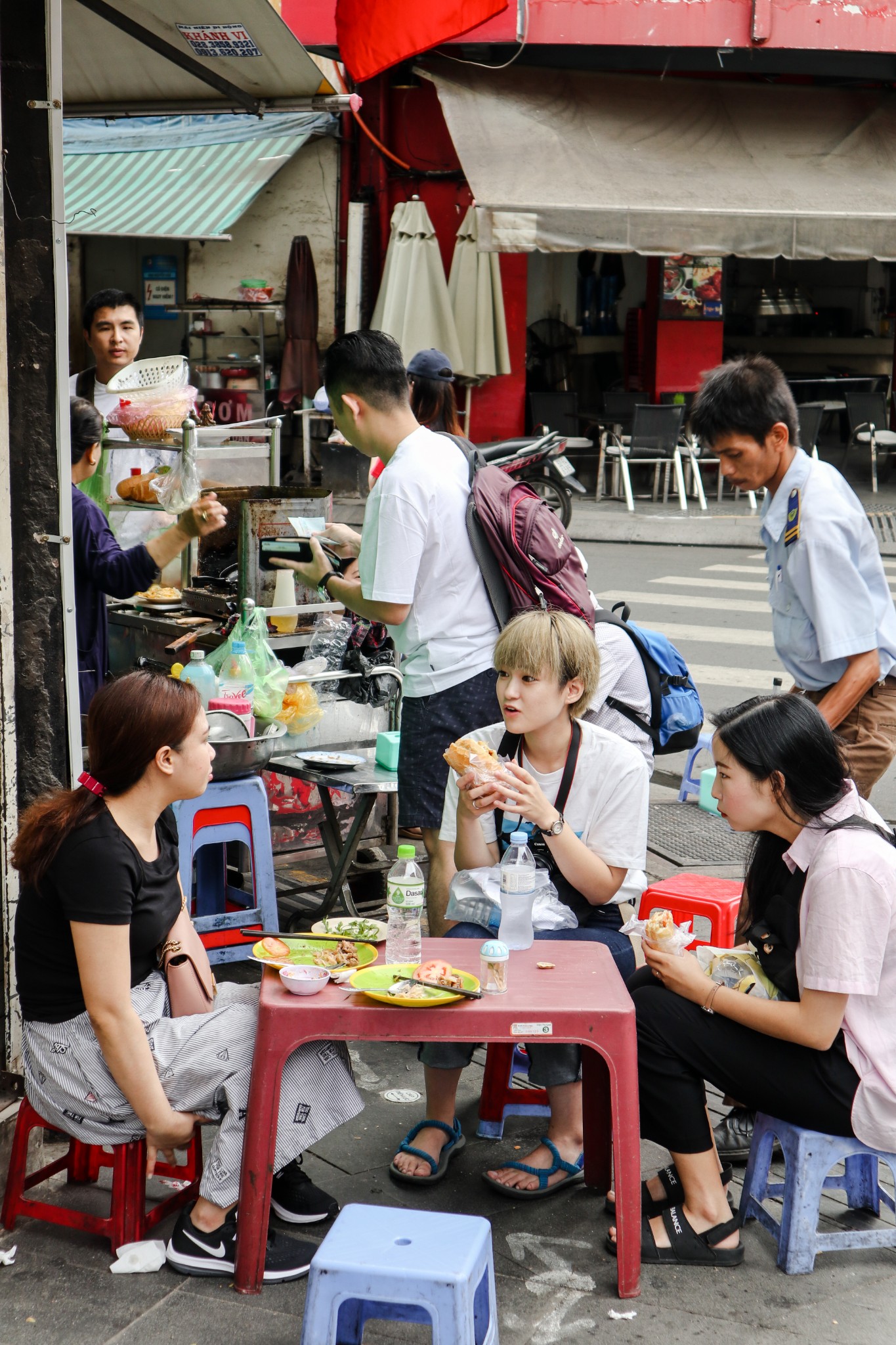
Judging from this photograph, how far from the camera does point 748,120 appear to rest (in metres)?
13.4

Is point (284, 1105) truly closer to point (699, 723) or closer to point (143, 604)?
point (699, 723)

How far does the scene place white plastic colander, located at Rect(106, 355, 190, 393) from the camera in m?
5.30

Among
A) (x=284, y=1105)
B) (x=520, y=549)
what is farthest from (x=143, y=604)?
(x=284, y=1105)

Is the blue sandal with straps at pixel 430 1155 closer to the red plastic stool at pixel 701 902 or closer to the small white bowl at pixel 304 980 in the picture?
the small white bowl at pixel 304 980

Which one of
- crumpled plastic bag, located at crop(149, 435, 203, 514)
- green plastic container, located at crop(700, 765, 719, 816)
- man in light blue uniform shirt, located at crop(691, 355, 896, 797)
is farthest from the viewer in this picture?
green plastic container, located at crop(700, 765, 719, 816)

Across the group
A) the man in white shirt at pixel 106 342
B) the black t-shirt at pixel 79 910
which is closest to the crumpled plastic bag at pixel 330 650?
the man in white shirt at pixel 106 342

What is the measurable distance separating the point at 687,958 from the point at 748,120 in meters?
12.3

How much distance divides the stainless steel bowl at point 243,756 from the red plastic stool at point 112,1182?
52.3 inches

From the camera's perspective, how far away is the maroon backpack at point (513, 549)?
13.0ft

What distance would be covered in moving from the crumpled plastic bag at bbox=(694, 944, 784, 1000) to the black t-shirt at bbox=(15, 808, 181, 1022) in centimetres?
126

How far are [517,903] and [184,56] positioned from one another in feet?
14.0

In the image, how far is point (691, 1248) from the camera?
9.68 feet

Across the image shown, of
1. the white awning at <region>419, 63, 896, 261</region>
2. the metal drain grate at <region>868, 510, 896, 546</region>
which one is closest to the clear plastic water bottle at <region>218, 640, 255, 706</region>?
the white awning at <region>419, 63, 896, 261</region>

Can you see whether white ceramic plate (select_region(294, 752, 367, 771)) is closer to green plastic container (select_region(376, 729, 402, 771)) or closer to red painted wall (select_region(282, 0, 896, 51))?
green plastic container (select_region(376, 729, 402, 771))
